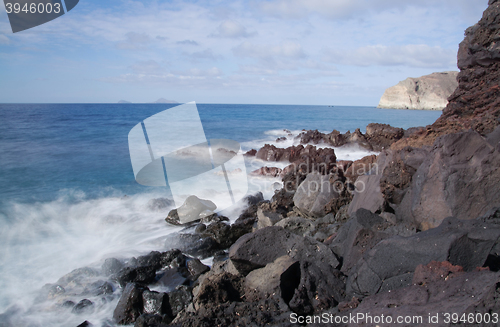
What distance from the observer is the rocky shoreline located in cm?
240

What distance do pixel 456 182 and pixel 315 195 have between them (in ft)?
8.59

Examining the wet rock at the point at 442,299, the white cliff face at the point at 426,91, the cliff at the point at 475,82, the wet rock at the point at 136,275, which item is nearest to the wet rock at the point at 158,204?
the wet rock at the point at 136,275

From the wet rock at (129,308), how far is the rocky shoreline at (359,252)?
0.04 feet

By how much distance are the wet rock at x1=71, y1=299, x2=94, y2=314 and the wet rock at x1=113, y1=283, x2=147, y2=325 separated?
1.79 ft

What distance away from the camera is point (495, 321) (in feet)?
5.23

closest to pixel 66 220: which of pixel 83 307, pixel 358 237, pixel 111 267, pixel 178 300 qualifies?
pixel 111 267

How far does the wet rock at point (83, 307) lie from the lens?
437 centimetres

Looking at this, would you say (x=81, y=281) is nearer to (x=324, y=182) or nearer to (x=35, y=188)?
(x=324, y=182)

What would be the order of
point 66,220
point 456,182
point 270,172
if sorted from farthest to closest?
point 270,172 → point 66,220 → point 456,182

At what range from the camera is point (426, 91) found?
267ft

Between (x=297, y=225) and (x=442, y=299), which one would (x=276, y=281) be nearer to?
(x=442, y=299)

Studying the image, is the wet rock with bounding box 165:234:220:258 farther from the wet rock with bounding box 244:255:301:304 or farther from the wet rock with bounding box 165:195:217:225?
the wet rock with bounding box 244:255:301:304

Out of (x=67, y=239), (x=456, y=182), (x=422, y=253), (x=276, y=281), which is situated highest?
(x=456, y=182)

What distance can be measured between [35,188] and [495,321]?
42.7 ft
